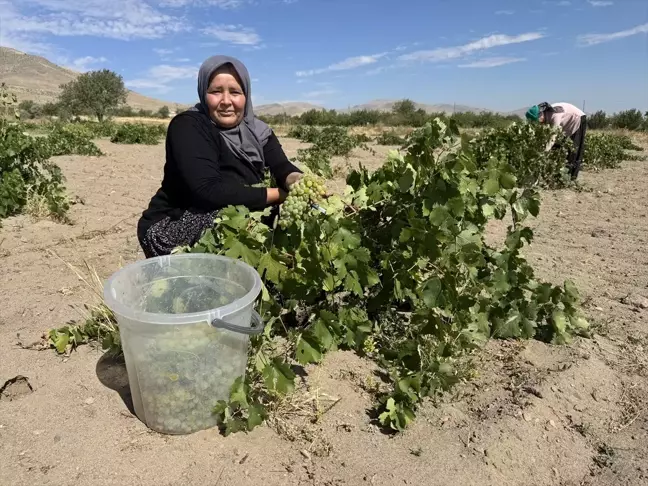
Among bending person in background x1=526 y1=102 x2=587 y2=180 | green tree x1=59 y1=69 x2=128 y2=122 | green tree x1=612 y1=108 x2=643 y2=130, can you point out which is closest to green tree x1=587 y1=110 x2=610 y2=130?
green tree x1=612 y1=108 x2=643 y2=130

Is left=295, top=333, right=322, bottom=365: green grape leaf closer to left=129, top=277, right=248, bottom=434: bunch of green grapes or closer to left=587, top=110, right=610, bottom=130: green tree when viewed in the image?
left=129, top=277, right=248, bottom=434: bunch of green grapes

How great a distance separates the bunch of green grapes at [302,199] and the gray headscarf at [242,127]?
93cm

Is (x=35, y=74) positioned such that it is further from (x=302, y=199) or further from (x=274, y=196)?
(x=302, y=199)

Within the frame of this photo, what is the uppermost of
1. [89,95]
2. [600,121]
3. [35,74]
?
[35,74]

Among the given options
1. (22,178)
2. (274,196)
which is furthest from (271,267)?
(22,178)

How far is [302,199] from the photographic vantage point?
2.20 metres

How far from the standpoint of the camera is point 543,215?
579 cm

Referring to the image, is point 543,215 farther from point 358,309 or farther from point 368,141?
point 368,141

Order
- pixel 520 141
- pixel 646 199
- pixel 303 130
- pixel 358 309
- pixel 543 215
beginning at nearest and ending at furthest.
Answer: pixel 358 309, pixel 543 215, pixel 646 199, pixel 520 141, pixel 303 130

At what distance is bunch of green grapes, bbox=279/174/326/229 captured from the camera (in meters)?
2.18

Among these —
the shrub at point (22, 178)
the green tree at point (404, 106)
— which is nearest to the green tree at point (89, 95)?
the green tree at point (404, 106)

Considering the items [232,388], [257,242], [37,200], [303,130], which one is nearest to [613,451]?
[232,388]

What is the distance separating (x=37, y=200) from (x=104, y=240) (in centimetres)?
115

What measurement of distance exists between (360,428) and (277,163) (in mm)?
1824
